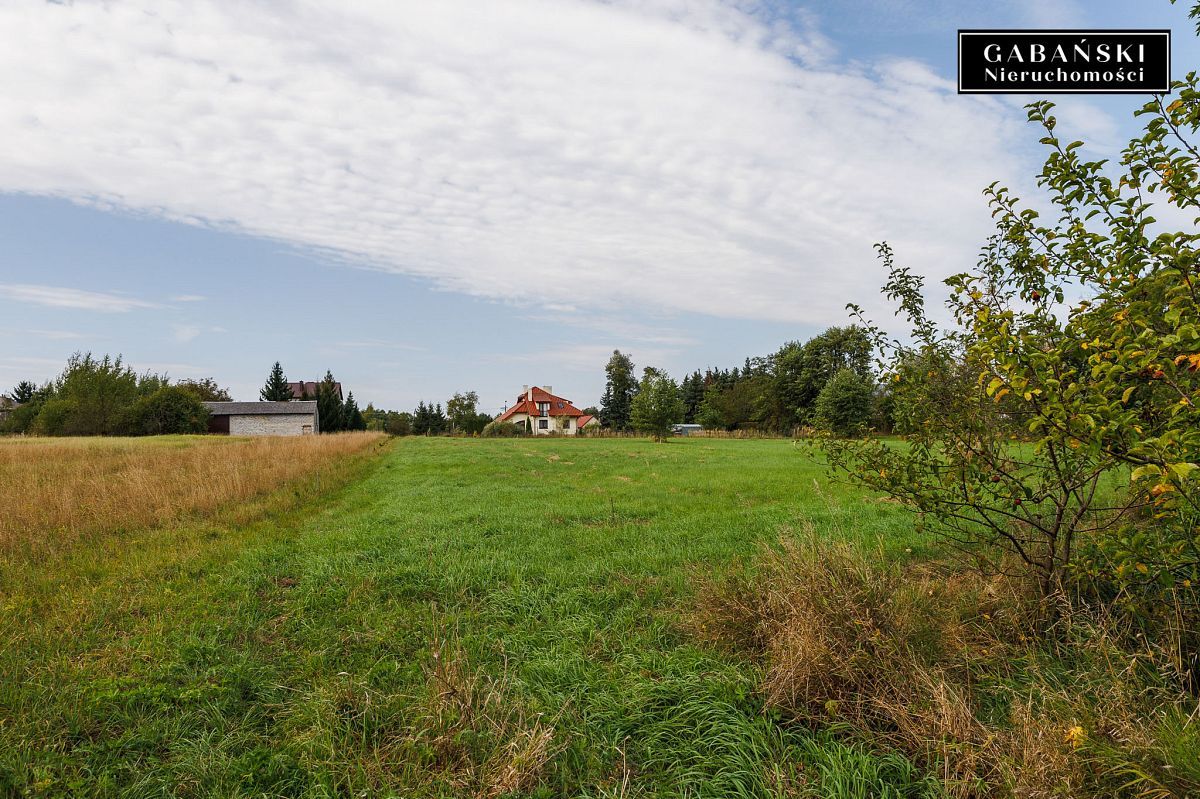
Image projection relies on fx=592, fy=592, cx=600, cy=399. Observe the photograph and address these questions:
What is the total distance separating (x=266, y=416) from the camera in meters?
60.9

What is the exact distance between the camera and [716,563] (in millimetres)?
7184

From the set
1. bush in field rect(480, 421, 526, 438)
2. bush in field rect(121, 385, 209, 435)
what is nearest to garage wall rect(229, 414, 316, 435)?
bush in field rect(121, 385, 209, 435)

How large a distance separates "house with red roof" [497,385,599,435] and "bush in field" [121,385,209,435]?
37.4 metres

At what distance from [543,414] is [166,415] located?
150ft

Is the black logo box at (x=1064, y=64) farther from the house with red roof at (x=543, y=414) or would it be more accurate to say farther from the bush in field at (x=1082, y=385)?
the house with red roof at (x=543, y=414)

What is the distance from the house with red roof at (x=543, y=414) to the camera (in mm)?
86438

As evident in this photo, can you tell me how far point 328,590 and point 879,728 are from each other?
18.1ft

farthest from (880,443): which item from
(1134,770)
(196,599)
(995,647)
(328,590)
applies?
(196,599)

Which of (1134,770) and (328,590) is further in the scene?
(328,590)

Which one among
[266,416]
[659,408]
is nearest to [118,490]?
[659,408]

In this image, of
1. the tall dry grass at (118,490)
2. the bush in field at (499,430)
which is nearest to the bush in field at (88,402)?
the bush in field at (499,430)

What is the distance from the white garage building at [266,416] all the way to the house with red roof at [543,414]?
96.6 ft

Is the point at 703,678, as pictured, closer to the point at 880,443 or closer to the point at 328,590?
the point at 880,443

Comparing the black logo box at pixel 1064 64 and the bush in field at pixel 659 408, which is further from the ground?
the black logo box at pixel 1064 64
